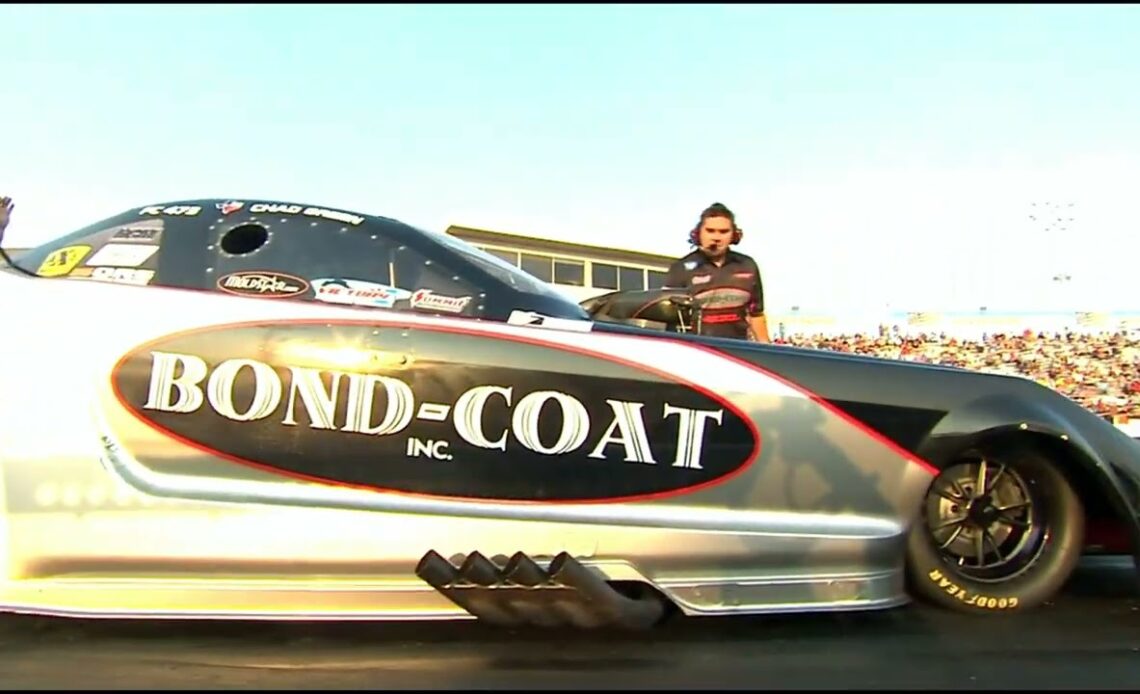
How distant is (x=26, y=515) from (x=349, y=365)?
1.05 m

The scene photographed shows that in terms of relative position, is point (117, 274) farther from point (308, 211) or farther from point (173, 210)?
point (308, 211)

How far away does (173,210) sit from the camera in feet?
9.82

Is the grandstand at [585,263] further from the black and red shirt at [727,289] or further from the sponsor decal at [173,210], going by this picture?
the sponsor decal at [173,210]

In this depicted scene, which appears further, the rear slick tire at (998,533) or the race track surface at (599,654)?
the rear slick tire at (998,533)

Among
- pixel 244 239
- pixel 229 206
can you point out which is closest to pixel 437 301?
pixel 244 239

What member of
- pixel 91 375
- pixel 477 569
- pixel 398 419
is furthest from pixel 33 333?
pixel 477 569

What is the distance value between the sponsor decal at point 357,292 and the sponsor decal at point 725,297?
196 cm

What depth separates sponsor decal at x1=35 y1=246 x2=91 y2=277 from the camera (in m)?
2.85

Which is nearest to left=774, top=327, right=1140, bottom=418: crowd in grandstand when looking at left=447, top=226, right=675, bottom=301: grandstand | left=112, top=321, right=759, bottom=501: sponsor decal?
left=112, top=321, right=759, bottom=501: sponsor decal

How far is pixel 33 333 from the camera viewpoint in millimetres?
2631

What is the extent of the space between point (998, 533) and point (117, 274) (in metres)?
3.06

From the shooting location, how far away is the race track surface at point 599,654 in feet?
7.55

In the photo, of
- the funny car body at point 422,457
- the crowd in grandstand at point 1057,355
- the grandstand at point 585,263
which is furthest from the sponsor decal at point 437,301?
the grandstand at point 585,263

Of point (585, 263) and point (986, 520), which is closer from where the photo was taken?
point (986, 520)
